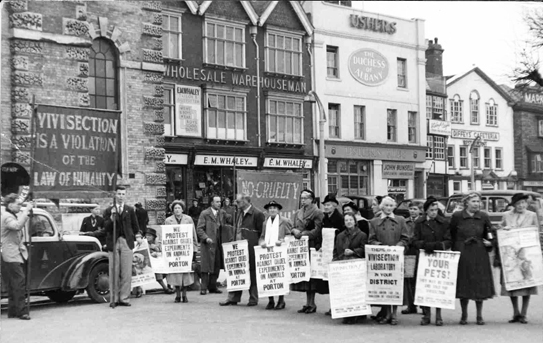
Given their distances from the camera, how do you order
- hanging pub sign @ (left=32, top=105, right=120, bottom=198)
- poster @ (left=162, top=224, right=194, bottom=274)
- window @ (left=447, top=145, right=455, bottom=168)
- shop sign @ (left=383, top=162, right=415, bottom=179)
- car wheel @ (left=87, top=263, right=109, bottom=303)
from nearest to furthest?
hanging pub sign @ (left=32, top=105, right=120, bottom=198) → car wheel @ (left=87, top=263, right=109, bottom=303) → poster @ (left=162, top=224, right=194, bottom=274) → shop sign @ (left=383, top=162, right=415, bottom=179) → window @ (left=447, top=145, right=455, bottom=168)

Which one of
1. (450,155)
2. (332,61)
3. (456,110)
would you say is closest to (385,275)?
(332,61)

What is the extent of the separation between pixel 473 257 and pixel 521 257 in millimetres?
831

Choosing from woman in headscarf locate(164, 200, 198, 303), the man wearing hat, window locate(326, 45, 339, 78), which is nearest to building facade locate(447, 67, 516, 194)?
window locate(326, 45, 339, 78)

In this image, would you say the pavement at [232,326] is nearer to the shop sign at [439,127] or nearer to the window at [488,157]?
the shop sign at [439,127]

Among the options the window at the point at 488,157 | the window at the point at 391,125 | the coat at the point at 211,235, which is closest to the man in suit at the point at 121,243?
the coat at the point at 211,235

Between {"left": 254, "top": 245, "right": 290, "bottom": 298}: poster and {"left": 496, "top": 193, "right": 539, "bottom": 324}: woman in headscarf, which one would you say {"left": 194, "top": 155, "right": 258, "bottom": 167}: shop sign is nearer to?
{"left": 254, "top": 245, "right": 290, "bottom": 298}: poster

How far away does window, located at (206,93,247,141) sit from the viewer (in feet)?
112

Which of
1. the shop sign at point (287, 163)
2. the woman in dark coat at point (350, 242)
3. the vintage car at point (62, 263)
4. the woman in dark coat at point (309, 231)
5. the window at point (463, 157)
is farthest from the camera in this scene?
the window at point (463, 157)

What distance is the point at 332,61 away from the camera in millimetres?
40562

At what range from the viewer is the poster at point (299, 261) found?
12.9 m

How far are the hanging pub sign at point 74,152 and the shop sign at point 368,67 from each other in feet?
93.3

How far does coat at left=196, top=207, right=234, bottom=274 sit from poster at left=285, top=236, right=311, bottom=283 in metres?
2.61

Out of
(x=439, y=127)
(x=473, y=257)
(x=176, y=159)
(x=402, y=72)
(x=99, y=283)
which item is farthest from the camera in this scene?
(x=439, y=127)

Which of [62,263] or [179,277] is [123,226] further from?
[179,277]
